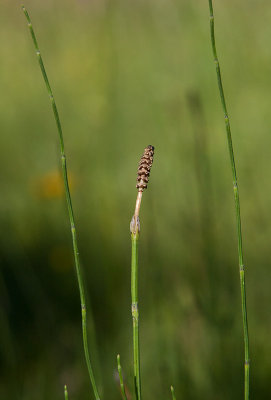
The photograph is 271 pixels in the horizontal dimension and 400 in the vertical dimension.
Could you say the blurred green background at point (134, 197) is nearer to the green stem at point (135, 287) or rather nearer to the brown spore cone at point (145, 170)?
the green stem at point (135, 287)

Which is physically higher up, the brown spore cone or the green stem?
the brown spore cone

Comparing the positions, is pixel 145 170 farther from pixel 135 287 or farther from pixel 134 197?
pixel 134 197

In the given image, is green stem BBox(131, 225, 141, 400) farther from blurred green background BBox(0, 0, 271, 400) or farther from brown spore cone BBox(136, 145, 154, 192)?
blurred green background BBox(0, 0, 271, 400)

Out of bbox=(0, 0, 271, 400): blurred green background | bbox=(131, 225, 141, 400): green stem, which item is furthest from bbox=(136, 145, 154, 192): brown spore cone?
bbox=(0, 0, 271, 400): blurred green background

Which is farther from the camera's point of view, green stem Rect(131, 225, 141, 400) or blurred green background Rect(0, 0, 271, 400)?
blurred green background Rect(0, 0, 271, 400)

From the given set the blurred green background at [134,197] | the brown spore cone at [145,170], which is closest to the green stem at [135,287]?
the brown spore cone at [145,170]

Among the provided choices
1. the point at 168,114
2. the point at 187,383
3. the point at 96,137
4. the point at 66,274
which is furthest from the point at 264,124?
the point at 187,383

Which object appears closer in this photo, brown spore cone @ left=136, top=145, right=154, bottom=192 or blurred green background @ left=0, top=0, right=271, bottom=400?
brown spore cone @ left=136, top=145, right=154, bottom=192

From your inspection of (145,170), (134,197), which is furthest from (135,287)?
(134,197)

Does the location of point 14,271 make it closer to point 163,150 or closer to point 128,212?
point 128,212
